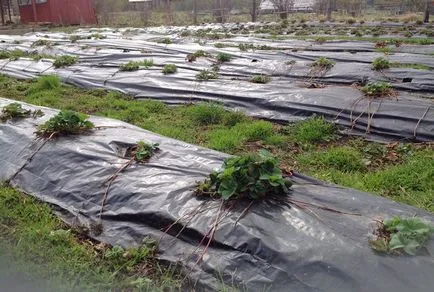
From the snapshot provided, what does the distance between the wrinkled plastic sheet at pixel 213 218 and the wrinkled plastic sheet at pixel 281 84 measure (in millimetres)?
2217

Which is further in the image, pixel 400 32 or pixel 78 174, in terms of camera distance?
pixel 400 32

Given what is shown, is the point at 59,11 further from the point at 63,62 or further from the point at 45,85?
the point at 45,85

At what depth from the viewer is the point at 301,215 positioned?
8.55 ft

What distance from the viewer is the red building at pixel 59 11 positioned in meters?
25.9

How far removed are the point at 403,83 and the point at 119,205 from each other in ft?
17.1

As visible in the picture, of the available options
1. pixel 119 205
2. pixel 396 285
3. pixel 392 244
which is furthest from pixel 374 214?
pixel 119 205

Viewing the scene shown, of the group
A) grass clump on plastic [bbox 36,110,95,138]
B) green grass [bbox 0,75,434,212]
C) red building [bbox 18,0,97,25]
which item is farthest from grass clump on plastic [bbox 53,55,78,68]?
red building [bbox 18,0,97,25]

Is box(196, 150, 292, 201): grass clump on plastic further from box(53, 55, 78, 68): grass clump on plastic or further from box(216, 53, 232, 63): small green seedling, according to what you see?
box(53, 55, 78, 68): grass clump on plastic

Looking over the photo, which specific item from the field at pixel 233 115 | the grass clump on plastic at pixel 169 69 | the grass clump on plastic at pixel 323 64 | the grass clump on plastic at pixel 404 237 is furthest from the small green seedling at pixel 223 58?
the grass clump on plastic at pixel 404 237

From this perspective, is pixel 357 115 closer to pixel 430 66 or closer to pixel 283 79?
pixel 283 79

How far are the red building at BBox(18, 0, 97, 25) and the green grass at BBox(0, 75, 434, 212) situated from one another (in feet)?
71.6

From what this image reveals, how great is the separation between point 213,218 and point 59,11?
27.3 m

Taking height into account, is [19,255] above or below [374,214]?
below

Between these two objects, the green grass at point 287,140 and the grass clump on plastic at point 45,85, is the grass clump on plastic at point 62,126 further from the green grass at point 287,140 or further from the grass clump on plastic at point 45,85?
the grass clump on plastic at point 45,85
